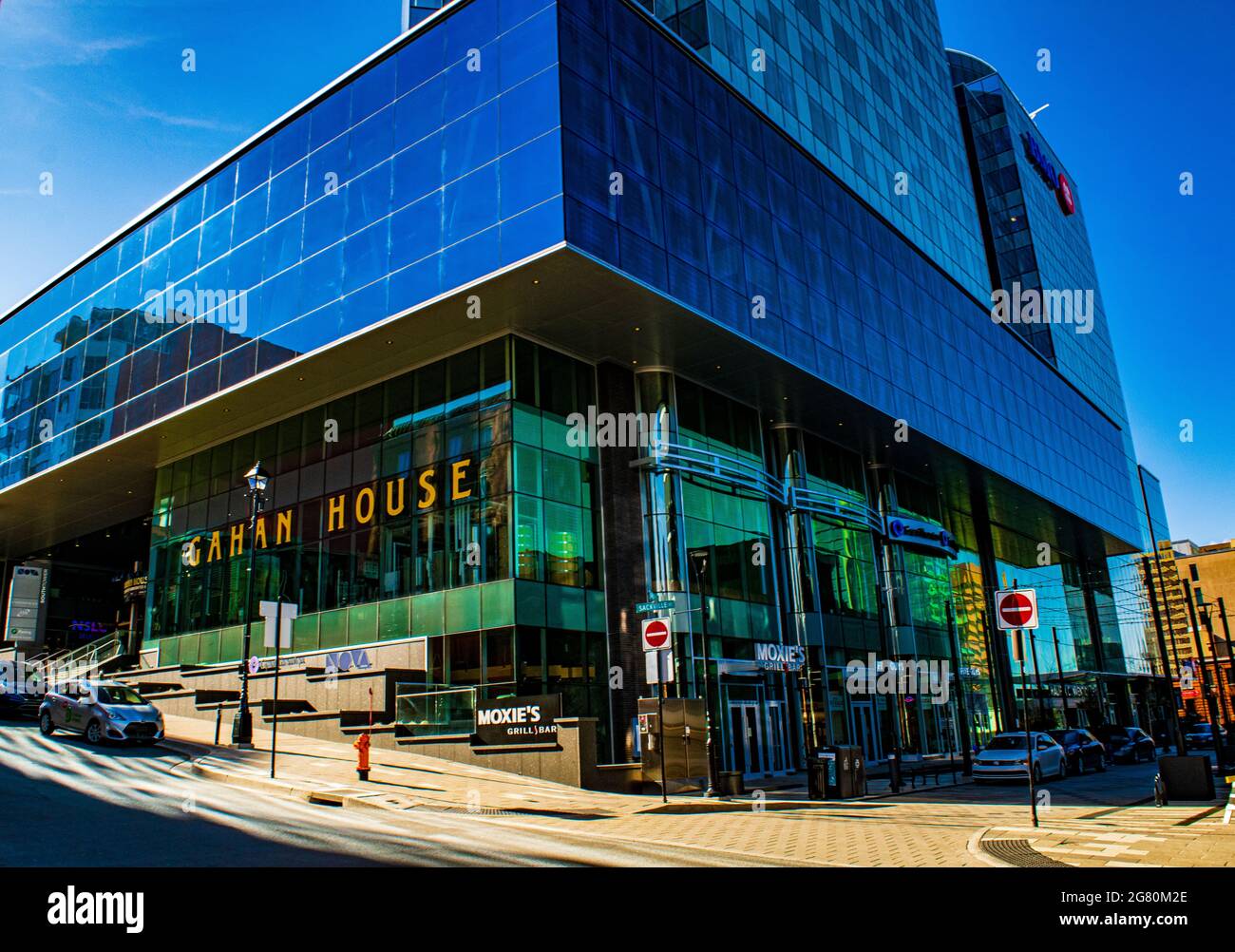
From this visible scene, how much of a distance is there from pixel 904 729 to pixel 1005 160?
4775 cm

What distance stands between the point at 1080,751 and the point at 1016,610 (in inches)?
788

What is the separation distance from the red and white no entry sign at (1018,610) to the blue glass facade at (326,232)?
15.4 metres

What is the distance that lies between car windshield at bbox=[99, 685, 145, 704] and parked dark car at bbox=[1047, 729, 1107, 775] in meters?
28.3

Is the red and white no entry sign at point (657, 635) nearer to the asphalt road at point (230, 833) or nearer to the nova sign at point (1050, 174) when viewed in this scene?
the asphalt road at point (230, 833)

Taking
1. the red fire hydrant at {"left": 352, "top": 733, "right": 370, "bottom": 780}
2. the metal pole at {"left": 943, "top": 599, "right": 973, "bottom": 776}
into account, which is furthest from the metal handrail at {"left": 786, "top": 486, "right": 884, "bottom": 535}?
the red fire hydrant at {"left": 352, "top": 733, "right": 370, "bottom": 780}

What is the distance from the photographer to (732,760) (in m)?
A: 30.8

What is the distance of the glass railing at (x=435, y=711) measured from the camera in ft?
83.1

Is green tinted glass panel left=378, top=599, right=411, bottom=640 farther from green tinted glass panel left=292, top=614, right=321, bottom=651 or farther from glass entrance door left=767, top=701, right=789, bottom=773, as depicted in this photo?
glass entrance door left=767, top=701, right=789, bottom=773

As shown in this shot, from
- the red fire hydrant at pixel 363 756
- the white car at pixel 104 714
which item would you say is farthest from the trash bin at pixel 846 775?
the white car at pixel 104 714

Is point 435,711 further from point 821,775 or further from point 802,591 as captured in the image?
point 802,591

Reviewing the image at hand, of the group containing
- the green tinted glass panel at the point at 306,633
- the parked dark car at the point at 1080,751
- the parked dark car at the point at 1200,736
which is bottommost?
the parked dark car at the point at 1200,736
